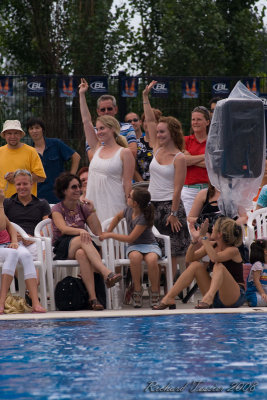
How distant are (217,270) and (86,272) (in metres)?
1.21

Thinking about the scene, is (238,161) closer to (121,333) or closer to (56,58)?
(121,333)

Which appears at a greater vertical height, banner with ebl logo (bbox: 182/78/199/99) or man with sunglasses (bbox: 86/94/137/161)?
banner with ebl logo (bbox: 182/78/199/99)

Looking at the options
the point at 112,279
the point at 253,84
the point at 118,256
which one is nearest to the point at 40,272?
the point at 112,279

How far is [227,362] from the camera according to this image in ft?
15.7

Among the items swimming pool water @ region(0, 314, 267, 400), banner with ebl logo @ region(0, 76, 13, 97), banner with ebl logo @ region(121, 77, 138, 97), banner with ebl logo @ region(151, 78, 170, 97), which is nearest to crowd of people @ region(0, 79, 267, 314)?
swimming pool water @ region(0, 314, 267, 400)

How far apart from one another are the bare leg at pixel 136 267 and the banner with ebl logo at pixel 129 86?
4145 millimetres

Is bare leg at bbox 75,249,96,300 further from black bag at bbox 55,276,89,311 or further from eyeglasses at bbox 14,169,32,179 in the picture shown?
eyeglasses at bbox 14,169,32,179

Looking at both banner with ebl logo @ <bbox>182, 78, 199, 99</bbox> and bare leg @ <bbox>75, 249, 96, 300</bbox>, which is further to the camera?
banner with ebl logo @ <bbox>182, 78, 199, 99</bbox>

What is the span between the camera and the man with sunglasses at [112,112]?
28.3 ft

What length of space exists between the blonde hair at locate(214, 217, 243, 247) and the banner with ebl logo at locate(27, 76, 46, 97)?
4.85 meters

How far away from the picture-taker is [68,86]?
11.5m

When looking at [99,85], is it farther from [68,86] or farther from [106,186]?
[106,186]

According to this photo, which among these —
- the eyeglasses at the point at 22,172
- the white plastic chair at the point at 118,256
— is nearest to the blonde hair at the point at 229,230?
the white plastic chair at the point at 118,256

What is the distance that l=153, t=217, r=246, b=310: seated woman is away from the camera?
712 cm
